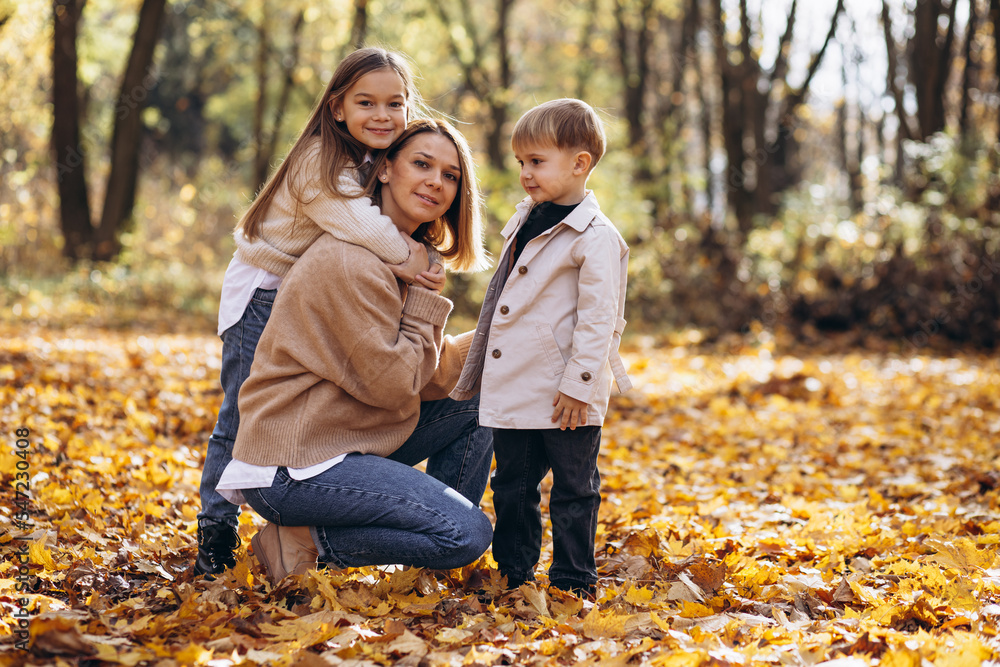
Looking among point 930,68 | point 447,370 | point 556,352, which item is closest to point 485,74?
point 930,68

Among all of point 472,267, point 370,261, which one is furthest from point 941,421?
point 370,261

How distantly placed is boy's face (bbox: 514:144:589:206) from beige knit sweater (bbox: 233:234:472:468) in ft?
1.90

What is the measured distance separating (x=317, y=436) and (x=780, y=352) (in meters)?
8.25

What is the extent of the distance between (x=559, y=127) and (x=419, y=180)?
0.51m

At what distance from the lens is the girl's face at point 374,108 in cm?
288

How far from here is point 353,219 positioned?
8.82 ft

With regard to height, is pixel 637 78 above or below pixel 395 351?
above

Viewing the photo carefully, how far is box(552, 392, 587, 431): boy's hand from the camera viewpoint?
2.64 meters

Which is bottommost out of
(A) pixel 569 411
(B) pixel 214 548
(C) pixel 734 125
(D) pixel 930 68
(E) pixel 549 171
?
(B) pixel 214 548

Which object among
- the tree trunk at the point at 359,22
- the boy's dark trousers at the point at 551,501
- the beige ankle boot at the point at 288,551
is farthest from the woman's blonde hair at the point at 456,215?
the tree trunk at the point at 359,22

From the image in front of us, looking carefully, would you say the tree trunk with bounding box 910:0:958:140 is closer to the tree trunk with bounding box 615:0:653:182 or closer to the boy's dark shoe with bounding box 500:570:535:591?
the tree trunk with bounding box 615:0:653:182

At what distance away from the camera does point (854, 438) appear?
226 inches

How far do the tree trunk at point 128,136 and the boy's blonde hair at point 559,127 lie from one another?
425 inches

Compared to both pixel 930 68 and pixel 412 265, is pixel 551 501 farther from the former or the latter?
pixel 930 68
